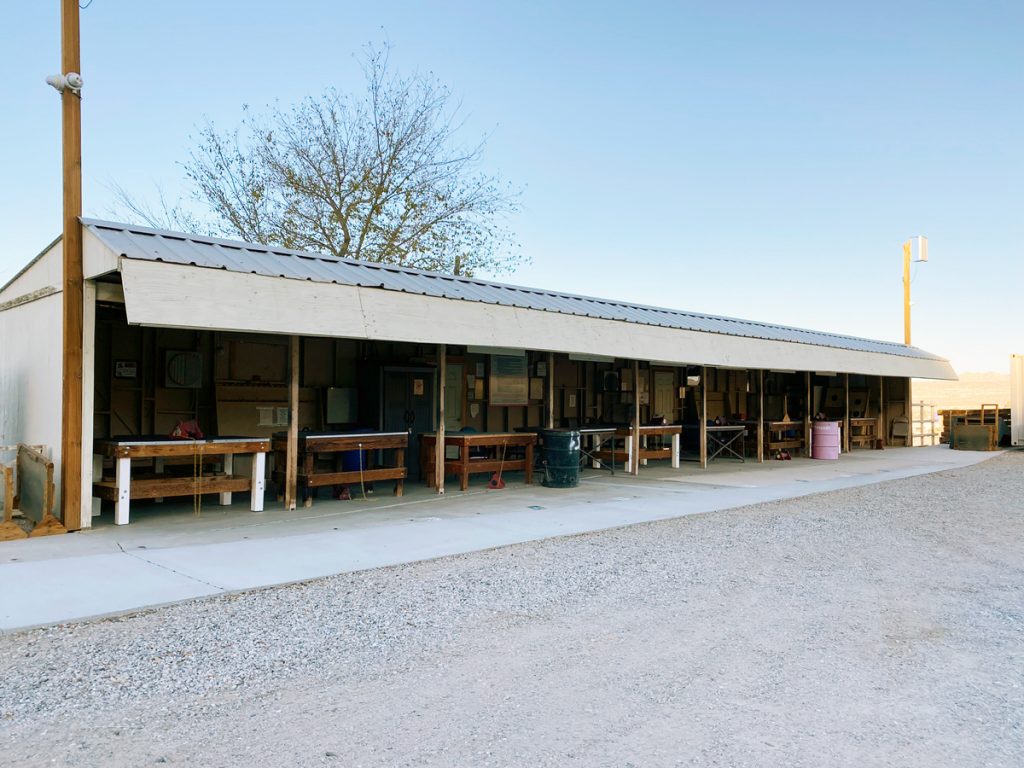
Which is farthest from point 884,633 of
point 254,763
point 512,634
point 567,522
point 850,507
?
point 850,507

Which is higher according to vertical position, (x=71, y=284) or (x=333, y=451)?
(x=71, y=284)

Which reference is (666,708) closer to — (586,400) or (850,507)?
(850,507)

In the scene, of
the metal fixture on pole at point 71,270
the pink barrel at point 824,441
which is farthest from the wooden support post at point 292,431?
the pink barrel at point 824,441

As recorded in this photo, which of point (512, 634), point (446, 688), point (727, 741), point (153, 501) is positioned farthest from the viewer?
point (153, 501)

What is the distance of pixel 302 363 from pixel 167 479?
331cm

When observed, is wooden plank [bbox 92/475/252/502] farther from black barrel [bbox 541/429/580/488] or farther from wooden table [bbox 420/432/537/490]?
black barrel [bbox 541/429/580/488]

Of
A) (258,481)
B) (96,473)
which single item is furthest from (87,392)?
(258,481)

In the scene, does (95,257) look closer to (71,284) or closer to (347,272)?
(71,284)

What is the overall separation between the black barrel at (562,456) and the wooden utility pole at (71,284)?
6.41 m

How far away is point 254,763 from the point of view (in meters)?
2.88

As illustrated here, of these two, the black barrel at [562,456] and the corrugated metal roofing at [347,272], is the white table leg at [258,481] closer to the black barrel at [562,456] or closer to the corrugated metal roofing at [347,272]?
the corrugated metal roofing at [347,272]

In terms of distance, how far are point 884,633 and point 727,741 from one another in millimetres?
2105

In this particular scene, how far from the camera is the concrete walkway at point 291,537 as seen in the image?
17.8 feet

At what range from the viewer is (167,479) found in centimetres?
844
